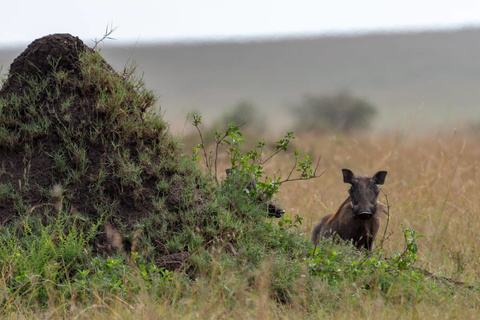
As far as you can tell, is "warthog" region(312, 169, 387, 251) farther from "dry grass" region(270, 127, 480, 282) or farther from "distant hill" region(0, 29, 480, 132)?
"distant hill" region(0, 29, 480, 132)

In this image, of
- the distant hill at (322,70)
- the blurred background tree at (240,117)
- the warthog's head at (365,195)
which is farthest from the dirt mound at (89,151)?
the distant hill at (322,70)

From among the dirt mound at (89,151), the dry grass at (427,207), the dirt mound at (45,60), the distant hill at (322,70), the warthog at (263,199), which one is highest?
the dirt mound at (45,60)

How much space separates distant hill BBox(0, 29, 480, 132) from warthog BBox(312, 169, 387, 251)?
53.1 meters

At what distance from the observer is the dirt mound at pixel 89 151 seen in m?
5.76

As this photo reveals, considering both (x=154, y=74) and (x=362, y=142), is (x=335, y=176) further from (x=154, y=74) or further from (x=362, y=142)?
(x=154, y=74)

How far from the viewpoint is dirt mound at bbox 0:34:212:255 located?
576 cm

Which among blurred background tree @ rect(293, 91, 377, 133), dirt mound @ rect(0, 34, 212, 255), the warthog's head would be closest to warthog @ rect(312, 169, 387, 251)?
the warthog's head

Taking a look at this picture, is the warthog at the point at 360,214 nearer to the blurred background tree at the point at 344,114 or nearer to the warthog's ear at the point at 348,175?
the warthog's ear at the point at 348,175

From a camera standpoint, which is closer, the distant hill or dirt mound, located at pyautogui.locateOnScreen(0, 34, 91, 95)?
dirt mound, located at pyautogui.locateOnScreen(0, 34, 91, 95)

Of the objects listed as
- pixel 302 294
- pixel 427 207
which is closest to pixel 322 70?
pixel 427 207

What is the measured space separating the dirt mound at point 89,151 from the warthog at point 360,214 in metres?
1.59

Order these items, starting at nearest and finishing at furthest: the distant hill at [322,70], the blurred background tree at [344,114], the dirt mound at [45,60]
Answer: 1. the dirt mound at [45,60]
2. the blurred background tree at [344,114]
3. the distant hill at [322,70]

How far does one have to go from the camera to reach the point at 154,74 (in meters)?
72.3

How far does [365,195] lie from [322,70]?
71.1 metres
